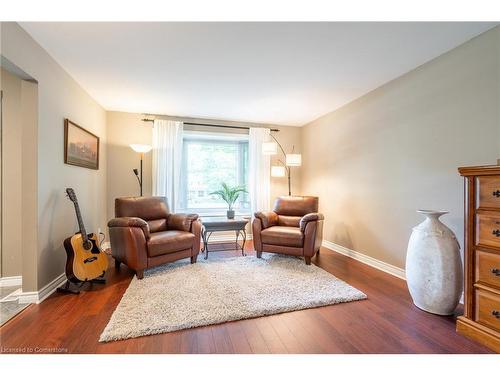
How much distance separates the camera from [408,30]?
1805mm

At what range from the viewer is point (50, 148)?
218cm

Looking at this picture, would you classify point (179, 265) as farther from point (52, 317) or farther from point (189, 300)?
point (52, 317)

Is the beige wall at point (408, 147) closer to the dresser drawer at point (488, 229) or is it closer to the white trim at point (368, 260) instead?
the white trim at point (368, 260)

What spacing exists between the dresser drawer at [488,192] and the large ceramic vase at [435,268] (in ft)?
0.97

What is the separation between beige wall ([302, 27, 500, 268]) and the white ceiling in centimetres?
22

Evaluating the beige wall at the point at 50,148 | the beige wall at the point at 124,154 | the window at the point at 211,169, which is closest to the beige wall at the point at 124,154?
the beige wall at the point at 124,154

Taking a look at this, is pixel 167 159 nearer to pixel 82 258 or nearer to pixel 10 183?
pixel 10 183

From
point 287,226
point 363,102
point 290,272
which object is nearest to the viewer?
point 290,272

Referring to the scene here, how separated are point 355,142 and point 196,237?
262 cm

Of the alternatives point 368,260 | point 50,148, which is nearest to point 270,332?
point 368,260

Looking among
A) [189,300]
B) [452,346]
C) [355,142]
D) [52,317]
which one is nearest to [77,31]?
[52,317]

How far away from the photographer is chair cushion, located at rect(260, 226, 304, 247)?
9.70 feet

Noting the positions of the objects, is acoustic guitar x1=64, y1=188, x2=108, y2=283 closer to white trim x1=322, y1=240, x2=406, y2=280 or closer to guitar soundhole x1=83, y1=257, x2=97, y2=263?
guitar soundhole x1=83, y1=257, x2=97, y2=263

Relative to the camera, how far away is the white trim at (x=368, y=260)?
2.61 m
